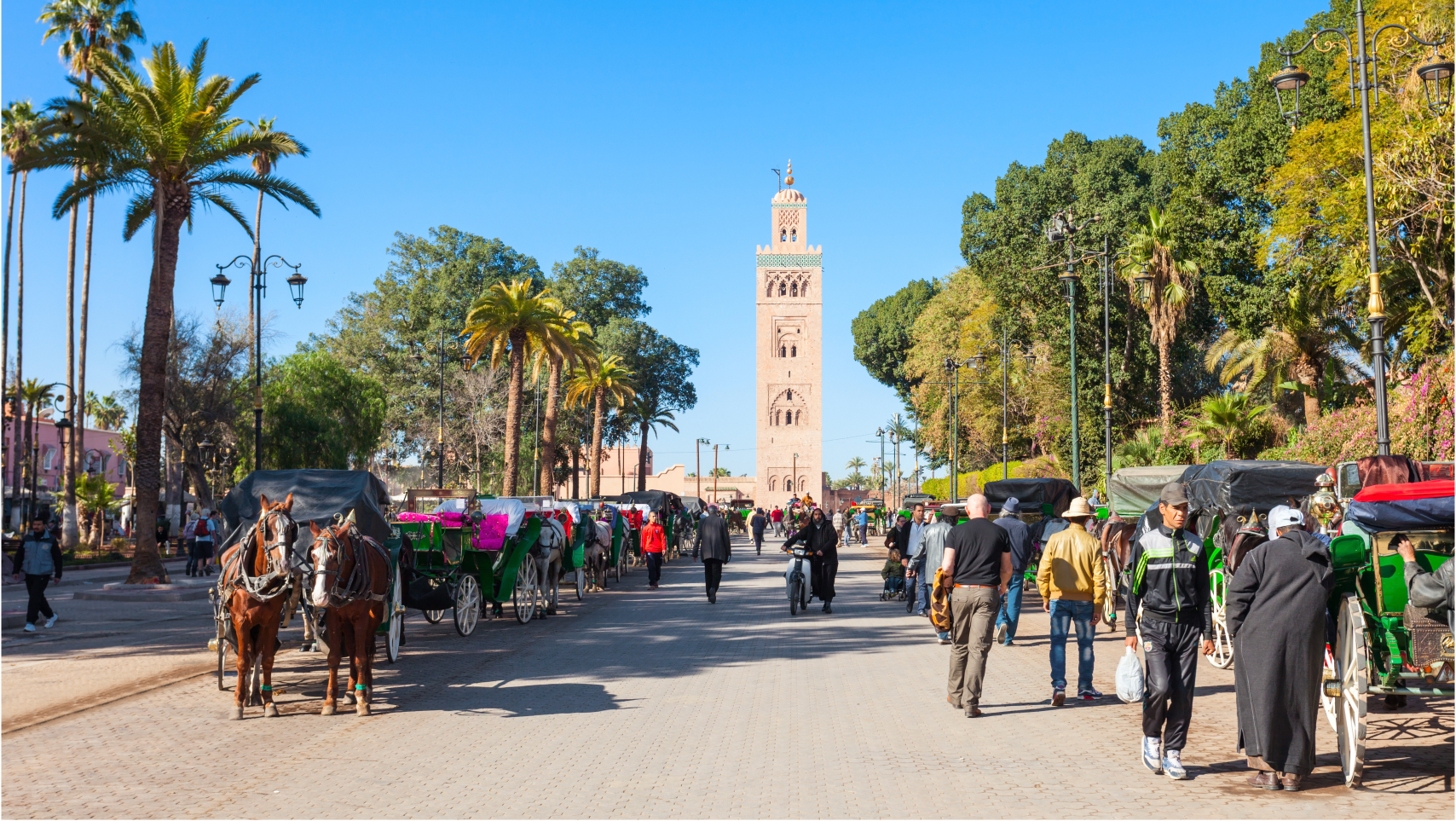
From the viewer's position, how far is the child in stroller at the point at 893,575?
68.1ft

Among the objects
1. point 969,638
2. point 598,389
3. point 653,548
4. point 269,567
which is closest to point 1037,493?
point 653,548

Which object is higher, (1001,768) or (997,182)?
(997,182)

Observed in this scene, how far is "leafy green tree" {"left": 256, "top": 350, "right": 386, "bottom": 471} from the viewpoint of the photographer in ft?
149

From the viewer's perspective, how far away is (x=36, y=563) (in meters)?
15.6

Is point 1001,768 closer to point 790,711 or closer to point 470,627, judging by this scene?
point 790,711

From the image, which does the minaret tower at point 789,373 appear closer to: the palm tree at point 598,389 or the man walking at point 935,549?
the palm tree at point 598,389

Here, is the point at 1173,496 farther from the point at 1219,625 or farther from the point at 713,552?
the point at 713,552

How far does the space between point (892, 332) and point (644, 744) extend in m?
76.8

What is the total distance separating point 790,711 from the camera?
9.53 metres

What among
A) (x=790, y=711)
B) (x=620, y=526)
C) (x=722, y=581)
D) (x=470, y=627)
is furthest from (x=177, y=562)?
(x=790, y=711)

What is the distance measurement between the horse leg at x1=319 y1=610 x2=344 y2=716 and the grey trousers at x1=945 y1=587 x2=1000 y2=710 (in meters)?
5.00

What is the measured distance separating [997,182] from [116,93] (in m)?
38.4

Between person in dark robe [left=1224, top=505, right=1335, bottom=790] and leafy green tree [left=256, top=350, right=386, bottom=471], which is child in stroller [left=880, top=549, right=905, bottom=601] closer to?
person in dark robe [left=1224, top=505, right=1335, bottom=790]

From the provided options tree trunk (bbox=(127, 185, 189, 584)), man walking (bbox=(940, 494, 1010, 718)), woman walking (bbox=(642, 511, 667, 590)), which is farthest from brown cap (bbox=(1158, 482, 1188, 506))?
tree trunk (bbox=(127, 185, 189, 584))
